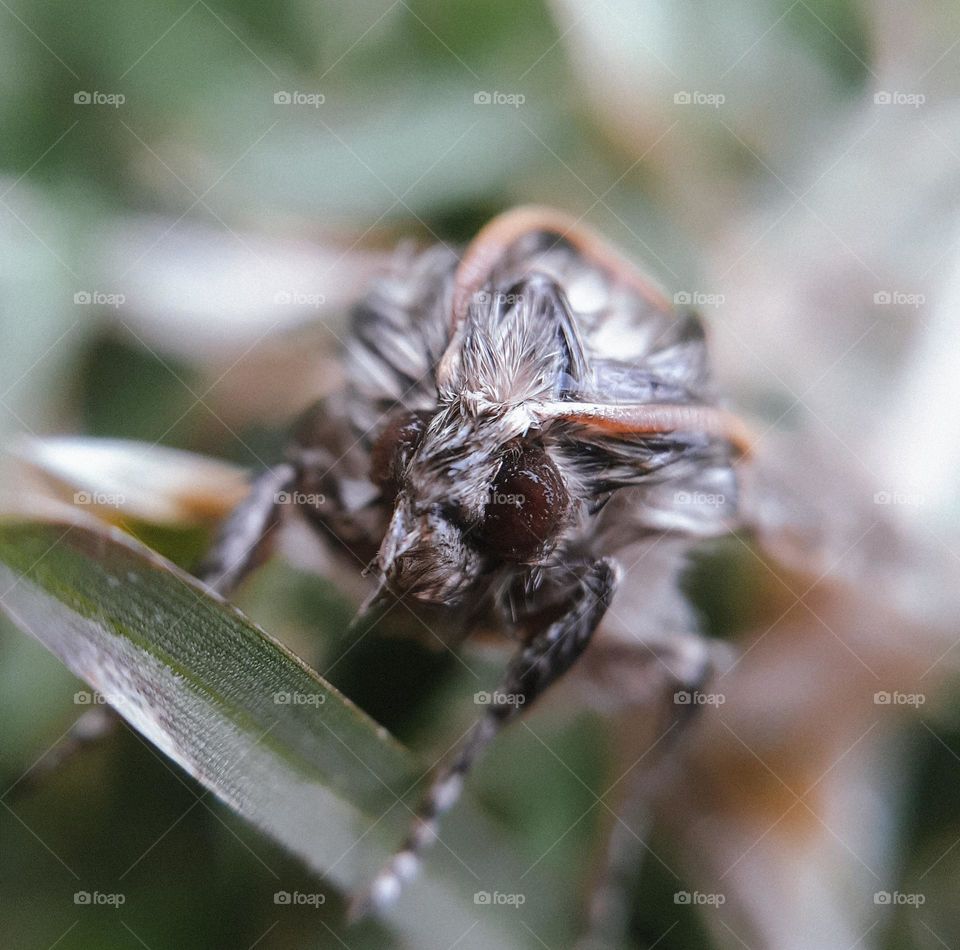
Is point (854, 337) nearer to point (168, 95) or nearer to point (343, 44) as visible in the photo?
point (343, 44)

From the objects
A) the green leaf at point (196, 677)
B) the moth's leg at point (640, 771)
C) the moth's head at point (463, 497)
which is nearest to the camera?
the moth's head at point (463, 497)

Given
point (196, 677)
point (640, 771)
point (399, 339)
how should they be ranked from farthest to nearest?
1. point (640, 771)
2. point (399, 339)
3. point (196, 677)

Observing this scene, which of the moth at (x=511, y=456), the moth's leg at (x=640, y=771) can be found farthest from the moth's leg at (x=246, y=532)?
the moth's leg at (x=640, y=771)

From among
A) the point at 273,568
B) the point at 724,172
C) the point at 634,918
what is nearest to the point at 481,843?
the point at 634,918

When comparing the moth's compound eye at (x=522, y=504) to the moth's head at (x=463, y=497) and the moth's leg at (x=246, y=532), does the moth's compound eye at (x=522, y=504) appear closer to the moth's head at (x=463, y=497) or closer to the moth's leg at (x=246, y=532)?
the moth's head at (x=463, y=497)

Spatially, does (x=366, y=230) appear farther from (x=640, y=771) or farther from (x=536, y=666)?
(x=640, y=771)

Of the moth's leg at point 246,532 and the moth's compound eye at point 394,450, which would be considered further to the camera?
the moth's leg at point 246,532

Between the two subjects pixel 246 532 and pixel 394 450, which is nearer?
pixel 394 450

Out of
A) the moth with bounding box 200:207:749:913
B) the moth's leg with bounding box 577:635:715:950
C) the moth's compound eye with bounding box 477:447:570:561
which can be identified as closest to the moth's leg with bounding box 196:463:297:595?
the moth with bounding box 200:207:749:913

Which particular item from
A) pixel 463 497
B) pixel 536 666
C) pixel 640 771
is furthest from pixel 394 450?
pixel 640 771
